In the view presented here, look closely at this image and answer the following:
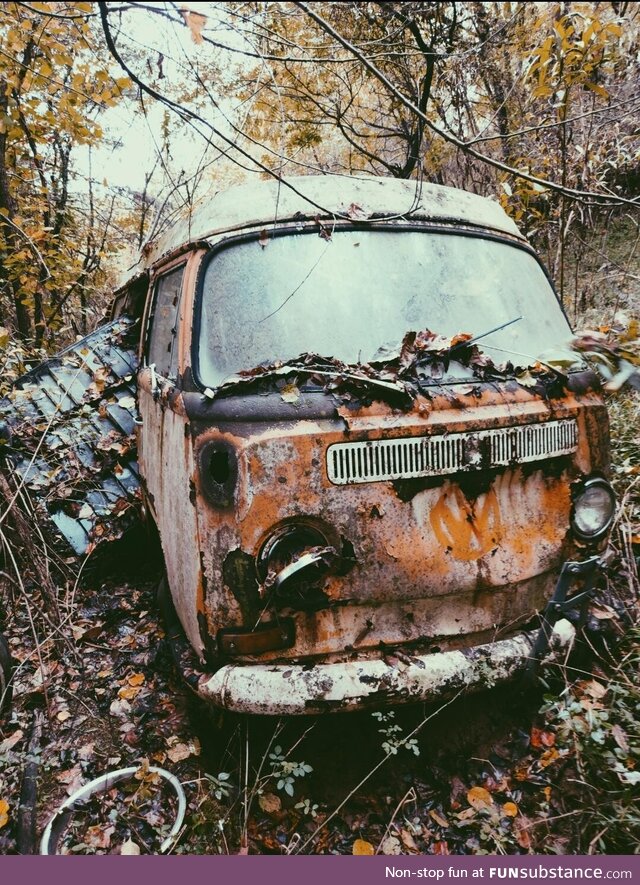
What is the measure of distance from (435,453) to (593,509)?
87cm

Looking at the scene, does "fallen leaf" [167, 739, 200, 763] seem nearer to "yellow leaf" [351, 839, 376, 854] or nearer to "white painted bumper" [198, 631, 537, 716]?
"white painted bumper" [198, 631, 537, 716]

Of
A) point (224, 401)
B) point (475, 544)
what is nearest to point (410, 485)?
point (475, 544)

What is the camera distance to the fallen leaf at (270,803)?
224 centimetres

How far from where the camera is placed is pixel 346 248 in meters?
2.58

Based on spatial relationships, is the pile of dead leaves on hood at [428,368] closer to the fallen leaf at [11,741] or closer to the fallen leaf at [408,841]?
the fallen leaf at [408,841]

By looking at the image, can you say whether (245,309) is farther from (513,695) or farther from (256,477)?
(513,695)

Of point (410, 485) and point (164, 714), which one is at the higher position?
point (410, 485)

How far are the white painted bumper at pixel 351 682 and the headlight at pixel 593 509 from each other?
2.19 feet

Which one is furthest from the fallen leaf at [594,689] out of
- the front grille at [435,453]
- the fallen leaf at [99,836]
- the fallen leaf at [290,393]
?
the fallen leaf at [99,836]

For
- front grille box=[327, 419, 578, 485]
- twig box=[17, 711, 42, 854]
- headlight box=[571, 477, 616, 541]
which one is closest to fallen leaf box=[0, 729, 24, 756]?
twig box=[17, 711, 42, 854]

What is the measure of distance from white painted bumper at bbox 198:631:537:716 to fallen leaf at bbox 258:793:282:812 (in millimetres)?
576

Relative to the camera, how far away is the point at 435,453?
212 cm

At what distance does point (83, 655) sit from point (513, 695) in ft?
7.80

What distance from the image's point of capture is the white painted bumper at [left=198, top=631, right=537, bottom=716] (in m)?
1.98
